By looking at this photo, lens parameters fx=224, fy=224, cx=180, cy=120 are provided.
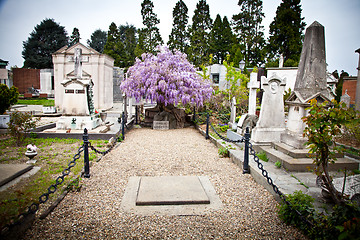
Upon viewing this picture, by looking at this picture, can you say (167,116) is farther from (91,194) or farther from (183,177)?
(91,194)

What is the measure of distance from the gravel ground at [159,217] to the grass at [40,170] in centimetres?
Result: 38

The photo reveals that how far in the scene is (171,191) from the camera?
3936 millimetres

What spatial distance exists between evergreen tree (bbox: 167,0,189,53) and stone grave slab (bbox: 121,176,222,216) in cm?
3512

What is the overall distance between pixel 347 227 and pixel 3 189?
15.4ft

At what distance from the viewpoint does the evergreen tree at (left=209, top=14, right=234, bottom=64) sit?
37.5 metres

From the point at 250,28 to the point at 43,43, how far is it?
3662 cm

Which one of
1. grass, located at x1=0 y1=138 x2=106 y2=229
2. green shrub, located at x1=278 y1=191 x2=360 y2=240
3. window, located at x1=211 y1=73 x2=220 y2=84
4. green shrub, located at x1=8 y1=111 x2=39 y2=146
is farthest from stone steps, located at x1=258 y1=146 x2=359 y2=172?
window, located at x1=211 y1=73 x2=220 y2=84

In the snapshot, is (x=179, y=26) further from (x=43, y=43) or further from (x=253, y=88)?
(x=253, y=88)

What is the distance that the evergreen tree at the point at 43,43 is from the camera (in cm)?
3919

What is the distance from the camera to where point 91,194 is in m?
3.88

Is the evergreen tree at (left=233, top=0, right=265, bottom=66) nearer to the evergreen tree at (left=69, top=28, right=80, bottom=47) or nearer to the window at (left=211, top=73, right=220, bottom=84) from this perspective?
the window at (left=211, top=73, right=220, bottom=84)

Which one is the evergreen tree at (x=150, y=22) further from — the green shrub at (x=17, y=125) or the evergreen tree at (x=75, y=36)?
the green shrub at (x=17, y=125)

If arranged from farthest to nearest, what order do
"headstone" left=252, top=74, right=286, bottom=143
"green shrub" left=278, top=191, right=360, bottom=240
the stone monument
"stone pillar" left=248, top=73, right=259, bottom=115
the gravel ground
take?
"stone pillar" left=248, top=73, right=259, bottom=115 < "headstone" left=252, top=74, right=286, bottom=143 < the stone monument < the gravel ground < "green shrub" left=278, top=191, right=360, bottom=240

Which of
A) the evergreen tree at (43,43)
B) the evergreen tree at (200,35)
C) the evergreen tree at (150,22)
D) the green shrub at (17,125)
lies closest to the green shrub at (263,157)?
the green shrub at (17,125)
